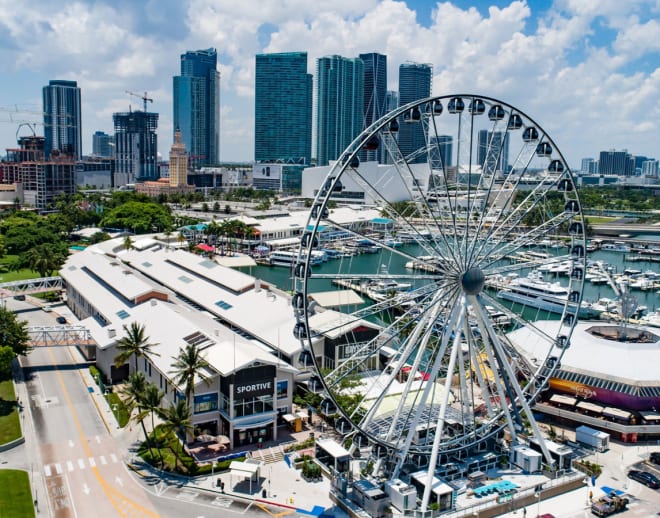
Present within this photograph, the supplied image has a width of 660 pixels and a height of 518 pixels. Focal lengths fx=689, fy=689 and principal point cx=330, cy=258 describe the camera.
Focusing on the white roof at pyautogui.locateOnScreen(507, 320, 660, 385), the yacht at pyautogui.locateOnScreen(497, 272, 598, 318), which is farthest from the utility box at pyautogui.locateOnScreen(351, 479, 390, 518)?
the yacht at pyautogui.locateOnScreen(497, 272, 598, 318)

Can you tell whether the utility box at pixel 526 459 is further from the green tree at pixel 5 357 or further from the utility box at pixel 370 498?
the green tree at pixel 5 357

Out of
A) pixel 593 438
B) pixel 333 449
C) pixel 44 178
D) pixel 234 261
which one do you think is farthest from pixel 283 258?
pixel 44 178

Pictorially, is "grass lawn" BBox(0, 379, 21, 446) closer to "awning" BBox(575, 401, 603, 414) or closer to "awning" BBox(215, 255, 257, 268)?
"awning" BBox(575, 401, 603, 414)

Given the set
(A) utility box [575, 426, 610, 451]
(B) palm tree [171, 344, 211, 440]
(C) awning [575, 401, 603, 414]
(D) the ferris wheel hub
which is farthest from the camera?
(C) awning [575, 401, 603, 414]

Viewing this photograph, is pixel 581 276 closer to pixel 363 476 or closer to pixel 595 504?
pixel 595 504

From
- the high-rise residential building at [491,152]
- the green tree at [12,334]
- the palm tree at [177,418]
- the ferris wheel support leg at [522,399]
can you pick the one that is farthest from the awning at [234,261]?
the ferris wheel support leg at [522,399]

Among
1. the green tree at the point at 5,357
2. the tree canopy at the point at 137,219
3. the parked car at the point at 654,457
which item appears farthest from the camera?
the tree canopy at the point at 137,219
